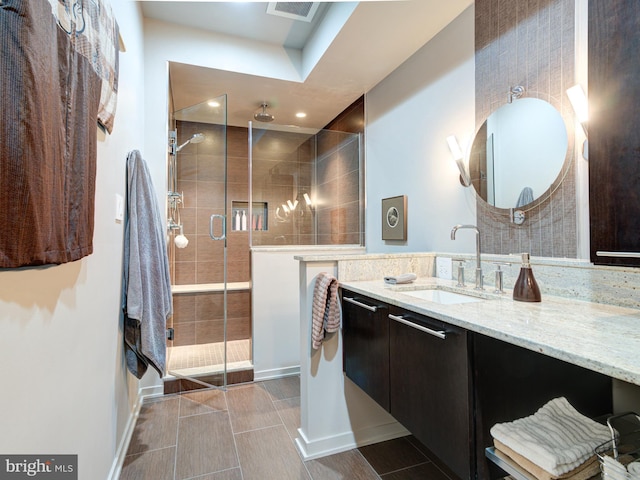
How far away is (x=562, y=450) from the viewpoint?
0.81 m

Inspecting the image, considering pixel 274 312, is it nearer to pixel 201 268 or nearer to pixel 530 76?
pixel 201 268

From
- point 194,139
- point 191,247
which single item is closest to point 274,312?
point 191,247

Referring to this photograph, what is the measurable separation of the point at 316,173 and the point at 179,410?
7.84 feet

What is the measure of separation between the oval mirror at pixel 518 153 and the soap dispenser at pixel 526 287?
0.41 m

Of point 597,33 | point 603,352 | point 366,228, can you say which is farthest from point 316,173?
point 603,352

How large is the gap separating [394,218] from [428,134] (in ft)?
2.29

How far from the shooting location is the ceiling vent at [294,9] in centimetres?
220

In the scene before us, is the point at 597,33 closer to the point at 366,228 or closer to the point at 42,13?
the point at 42,13

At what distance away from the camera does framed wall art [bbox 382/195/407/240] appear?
2508 mm

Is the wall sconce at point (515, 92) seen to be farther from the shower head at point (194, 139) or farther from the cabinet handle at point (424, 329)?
the shower head at point (194, 139)

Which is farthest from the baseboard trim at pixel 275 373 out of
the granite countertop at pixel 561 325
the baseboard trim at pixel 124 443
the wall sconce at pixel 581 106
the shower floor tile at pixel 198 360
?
the wall sconce at pixel 581 106

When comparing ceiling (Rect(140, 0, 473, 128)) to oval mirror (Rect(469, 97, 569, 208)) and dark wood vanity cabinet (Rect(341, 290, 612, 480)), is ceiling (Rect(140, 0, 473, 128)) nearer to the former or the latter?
oval mirror (Rect(469, 97, 569, 208))

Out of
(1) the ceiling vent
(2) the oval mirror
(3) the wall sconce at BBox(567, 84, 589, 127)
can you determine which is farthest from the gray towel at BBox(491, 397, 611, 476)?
(1) the ceiling vent

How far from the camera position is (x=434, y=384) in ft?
3.64
